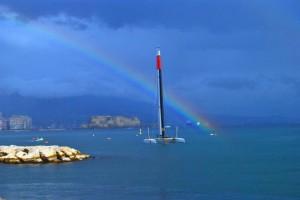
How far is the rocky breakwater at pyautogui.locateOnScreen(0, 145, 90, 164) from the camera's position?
4427 inches

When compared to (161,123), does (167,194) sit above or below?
below

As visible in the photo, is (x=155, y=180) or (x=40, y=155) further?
(x=40, y=155)

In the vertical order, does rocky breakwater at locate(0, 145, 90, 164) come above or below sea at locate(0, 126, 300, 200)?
above

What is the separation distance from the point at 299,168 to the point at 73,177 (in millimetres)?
38608

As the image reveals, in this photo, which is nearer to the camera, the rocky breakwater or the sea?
the sea

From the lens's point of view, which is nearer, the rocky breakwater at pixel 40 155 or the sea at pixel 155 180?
the sea at pixel 155 180

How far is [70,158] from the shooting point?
378ft

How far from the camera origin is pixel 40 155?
112938 millimetres

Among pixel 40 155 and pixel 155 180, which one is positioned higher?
pixel 40 155

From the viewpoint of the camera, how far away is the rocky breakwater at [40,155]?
11244cm

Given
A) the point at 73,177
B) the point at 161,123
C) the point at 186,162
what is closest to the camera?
the point at 73,177

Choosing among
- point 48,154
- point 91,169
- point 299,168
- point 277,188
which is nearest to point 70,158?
point 48,154

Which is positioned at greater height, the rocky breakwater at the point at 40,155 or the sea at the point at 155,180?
the rocky breakwater at the point at 40,155

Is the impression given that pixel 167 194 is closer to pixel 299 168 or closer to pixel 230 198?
pixel 230 198
